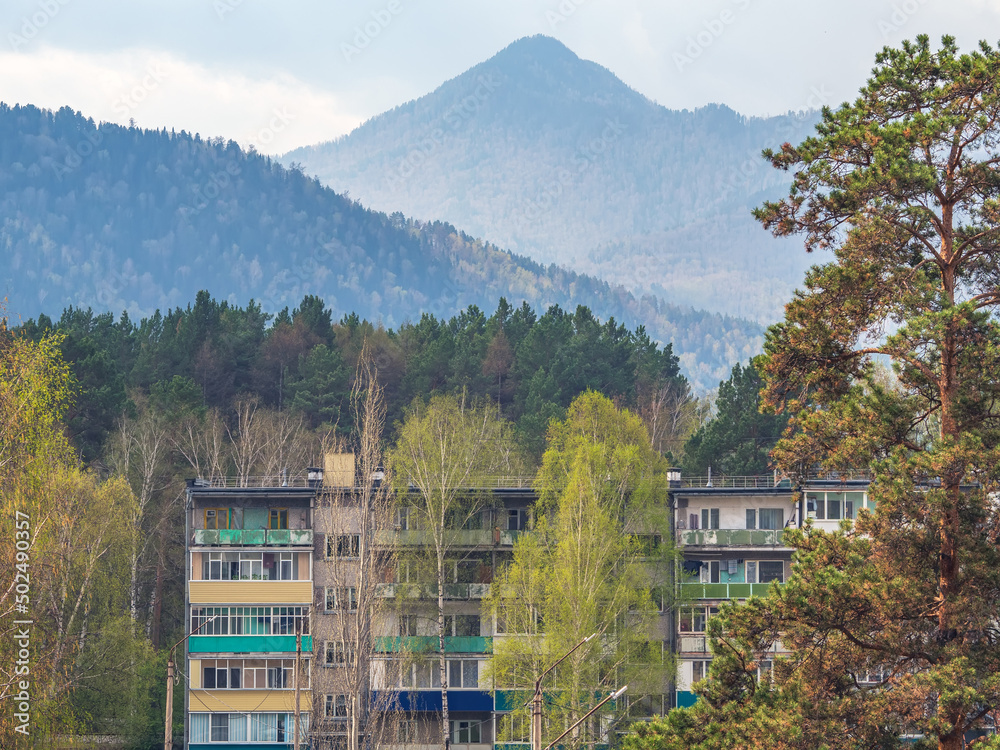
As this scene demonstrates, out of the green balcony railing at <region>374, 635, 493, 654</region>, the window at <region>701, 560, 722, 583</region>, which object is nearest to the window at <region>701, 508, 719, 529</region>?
the window at <region>701, 560, 722, 583</region>

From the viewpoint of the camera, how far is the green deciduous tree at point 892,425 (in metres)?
28.3

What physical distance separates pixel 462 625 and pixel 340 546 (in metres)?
8.72

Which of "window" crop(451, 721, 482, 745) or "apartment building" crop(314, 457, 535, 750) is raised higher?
"apartment building" crop(314, 457, 535, 750)

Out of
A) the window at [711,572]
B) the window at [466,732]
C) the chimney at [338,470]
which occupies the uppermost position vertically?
the chimney at [338,470]

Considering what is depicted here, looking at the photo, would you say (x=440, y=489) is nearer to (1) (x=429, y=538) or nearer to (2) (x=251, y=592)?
(1) (x=429, y=538)

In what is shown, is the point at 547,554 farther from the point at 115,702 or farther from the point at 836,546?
the point at 836,546

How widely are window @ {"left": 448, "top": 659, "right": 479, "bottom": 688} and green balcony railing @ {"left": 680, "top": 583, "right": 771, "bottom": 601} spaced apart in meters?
10.7

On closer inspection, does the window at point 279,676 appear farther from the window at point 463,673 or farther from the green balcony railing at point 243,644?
the window at point 463,673

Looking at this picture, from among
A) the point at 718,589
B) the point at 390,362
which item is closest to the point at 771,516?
the point at 718,589

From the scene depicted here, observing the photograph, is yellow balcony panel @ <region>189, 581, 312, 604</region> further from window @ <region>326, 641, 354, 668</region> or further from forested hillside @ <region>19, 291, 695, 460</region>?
forested hillside @ <region>19, 291, 695, 460</region>

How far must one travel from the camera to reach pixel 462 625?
72.3 m

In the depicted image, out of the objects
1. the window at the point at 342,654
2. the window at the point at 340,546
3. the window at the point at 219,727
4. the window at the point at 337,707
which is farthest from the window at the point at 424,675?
the window at the point at 219,727

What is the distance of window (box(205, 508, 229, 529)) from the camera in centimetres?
7356

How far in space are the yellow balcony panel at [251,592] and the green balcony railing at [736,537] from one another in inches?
739
